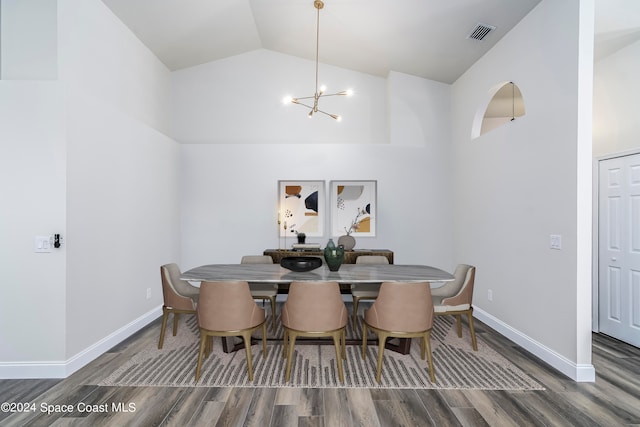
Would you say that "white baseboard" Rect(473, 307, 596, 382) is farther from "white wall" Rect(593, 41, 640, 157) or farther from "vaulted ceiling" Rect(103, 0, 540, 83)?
"vaulted ceiling" Rect(103, 0, 540, 83)

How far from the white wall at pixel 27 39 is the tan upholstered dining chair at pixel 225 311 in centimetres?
226

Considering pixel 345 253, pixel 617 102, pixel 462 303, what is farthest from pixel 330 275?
pixel 617 102

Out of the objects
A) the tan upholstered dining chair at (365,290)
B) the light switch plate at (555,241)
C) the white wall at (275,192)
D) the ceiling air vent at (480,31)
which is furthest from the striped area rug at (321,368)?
the ceiling air vent at (480,31)

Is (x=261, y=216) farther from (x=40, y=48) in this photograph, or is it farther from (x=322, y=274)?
(x=40, y=48)

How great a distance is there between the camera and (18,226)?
2469 millimetres

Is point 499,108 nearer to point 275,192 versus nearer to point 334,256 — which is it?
point 275,192

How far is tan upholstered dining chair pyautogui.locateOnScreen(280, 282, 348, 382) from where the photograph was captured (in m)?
2.32

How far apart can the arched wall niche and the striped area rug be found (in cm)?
270

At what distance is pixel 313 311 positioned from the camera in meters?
2.33

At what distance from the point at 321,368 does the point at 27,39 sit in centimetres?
367

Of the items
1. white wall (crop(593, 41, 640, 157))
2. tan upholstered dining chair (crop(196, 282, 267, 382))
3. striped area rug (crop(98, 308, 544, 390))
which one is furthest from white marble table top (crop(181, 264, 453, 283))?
white wall (crop(593, 41, 640, 157))

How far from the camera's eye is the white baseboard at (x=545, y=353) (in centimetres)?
238

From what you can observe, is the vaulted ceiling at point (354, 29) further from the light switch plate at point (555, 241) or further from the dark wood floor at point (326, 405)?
the dark wood floor at point (326, 405)

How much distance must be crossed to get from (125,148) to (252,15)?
7.47 ft
